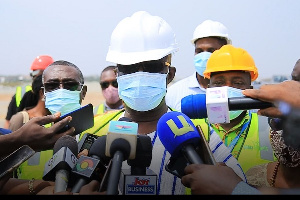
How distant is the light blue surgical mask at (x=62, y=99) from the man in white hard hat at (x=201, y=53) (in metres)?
1.28

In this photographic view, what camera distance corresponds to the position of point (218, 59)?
3410 mm

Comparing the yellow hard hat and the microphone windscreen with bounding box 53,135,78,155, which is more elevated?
the yellow hard hat

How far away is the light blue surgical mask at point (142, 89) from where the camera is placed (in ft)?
8.39

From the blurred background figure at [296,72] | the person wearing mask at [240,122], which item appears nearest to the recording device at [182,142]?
the person wearing mask at [240,122]

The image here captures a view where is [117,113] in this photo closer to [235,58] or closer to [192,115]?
[192,115]

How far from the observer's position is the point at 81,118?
230 centimetres

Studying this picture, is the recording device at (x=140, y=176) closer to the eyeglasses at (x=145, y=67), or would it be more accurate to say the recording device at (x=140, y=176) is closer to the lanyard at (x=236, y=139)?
the eyeglasses at (x=145, y=67)

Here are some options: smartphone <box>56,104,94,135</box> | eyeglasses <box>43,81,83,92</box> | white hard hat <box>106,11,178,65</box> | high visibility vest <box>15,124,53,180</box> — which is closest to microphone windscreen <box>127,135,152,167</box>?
smartphone <box>56,104,94,135</box>

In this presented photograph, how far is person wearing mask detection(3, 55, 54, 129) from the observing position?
5592 millimetres

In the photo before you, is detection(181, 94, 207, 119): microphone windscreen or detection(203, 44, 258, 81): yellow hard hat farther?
detection(203, 44, 258, 81): yellow hard hat

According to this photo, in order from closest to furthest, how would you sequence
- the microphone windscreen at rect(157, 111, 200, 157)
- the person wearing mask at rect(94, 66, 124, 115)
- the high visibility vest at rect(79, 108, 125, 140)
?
the microphone windscreen at rect(157, 111, 200, 157) < the high visibility vest at rect(79, 108, 125, 140) < the person wearing mask at rect(94, 66, 124, 115)

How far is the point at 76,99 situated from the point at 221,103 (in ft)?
6.95

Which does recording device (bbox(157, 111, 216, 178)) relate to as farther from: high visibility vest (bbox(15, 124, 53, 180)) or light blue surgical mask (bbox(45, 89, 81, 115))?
light blue surgical mask (bbox(45, 89, 81, 115))

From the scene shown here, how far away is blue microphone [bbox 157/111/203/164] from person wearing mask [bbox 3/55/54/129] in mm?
3832
